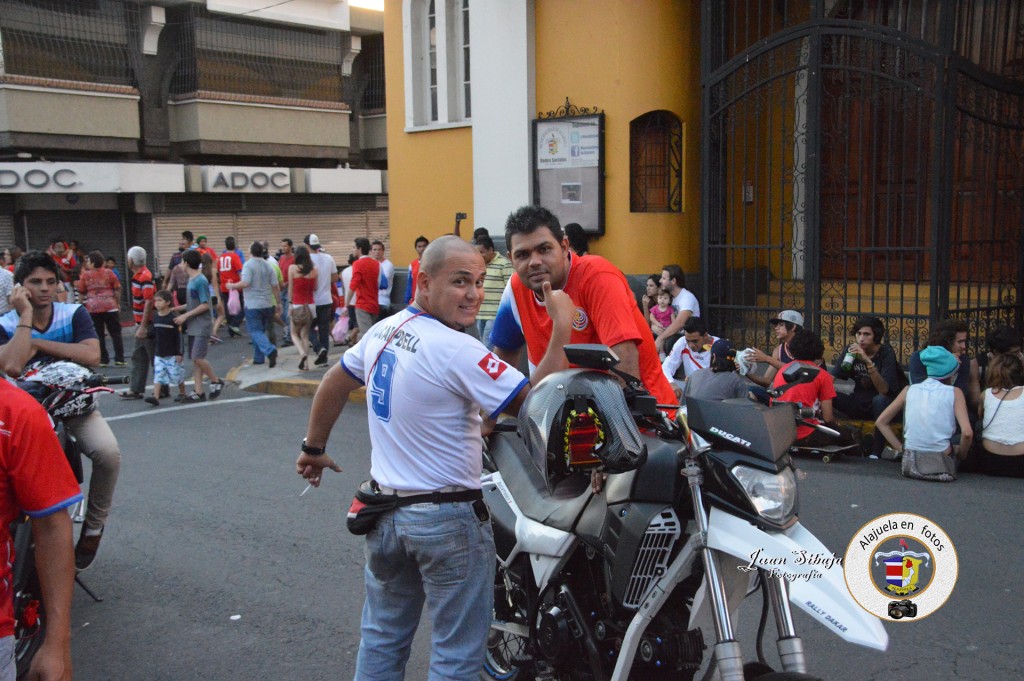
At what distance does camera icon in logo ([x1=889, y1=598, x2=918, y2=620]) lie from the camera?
2.90 meters

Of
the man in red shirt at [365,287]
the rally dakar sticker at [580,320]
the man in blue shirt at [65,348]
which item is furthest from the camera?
the man in red shirt at [365,287]

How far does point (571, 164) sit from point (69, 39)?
15.0 m

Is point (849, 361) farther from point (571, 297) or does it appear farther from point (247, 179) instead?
point (247, 179)

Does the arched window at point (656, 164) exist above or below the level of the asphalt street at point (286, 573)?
above

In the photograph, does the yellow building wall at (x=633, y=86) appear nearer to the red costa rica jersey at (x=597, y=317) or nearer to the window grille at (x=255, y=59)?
the red costa rica jersey at (x=597, y=317)

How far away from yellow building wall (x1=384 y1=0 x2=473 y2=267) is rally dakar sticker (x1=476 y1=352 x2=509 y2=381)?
1019 cm

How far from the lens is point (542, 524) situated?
3617mm

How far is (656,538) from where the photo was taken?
10.5 ft

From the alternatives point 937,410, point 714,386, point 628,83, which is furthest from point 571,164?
point 714,386

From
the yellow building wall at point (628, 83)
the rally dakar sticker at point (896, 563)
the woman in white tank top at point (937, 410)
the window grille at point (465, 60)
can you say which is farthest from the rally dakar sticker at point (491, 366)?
the window grille at point (465, 60)

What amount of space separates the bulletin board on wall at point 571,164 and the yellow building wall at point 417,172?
4.34 ft

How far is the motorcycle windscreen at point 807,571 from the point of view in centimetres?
271

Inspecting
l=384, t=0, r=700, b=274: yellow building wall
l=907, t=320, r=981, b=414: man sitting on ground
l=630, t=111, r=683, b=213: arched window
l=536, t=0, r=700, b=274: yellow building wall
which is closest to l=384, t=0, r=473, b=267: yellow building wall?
l=384, t=0, r=700, b=274: yellow building wall

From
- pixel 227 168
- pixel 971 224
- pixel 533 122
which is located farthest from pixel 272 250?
pixel 971 224
